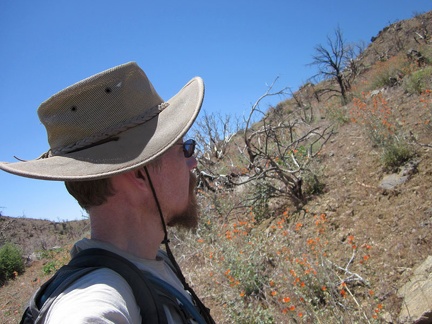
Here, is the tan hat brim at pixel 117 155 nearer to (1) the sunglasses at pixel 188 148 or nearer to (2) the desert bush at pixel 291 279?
(1) the sunglasses at pixel 188 148

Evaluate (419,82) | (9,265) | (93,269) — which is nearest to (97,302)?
(93,269)

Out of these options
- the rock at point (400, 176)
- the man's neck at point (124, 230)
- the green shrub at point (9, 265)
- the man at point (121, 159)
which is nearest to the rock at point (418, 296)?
the rock at point (400, 176)

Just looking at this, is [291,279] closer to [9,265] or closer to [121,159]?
[121,159]

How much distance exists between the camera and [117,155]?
1.14 m

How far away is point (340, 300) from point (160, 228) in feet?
7.83

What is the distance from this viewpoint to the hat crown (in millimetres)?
1220

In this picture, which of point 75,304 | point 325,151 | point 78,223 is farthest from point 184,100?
point 78,223

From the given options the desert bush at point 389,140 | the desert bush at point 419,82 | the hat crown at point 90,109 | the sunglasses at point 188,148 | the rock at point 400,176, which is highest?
the hat crown at point 90,109

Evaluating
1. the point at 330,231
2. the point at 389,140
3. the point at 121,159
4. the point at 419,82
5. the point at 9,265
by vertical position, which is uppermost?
the point at 121,159

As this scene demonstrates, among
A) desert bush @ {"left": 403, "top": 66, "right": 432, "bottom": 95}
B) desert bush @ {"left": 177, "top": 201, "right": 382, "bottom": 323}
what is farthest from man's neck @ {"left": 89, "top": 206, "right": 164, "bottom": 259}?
desert bush @ {"left": 403, "top": 66, "right": 432, "bottom": 95}

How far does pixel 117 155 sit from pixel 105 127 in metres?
0.14

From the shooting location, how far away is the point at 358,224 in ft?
13.9

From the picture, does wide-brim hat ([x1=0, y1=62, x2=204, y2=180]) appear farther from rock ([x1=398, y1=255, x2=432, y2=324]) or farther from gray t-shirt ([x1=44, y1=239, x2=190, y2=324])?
rock ([x1=398, y1=255, x2=432, y2=324])

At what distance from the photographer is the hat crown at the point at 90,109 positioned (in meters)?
1.22
